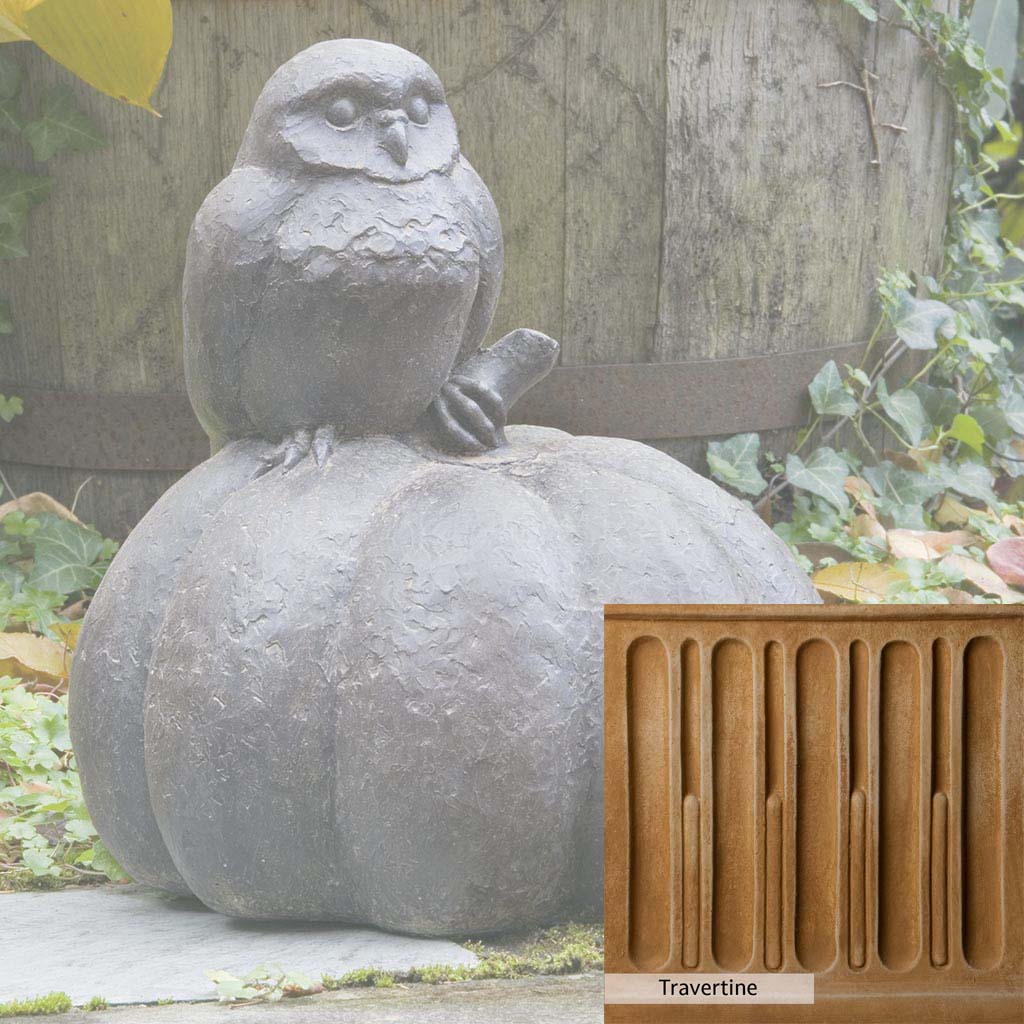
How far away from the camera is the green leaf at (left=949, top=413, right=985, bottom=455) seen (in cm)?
298

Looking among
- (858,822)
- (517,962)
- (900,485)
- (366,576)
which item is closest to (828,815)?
(858,822)

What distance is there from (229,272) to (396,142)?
23 cm

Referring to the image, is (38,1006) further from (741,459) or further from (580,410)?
(741,459)

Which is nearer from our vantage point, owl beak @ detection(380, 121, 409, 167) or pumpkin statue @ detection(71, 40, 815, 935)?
pumpkin statue @ detection(71, 40, 815, 935)

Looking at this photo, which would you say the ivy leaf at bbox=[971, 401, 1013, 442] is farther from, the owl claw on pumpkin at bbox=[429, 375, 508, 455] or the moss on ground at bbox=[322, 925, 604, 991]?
the moss on ground at bbox=[322, 925, 604, 991]

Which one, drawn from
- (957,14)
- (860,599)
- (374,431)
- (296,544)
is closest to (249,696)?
(296,544)

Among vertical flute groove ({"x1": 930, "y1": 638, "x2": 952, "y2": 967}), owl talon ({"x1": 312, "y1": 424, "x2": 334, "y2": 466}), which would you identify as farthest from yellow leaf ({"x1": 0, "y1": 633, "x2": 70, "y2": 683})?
vertical flute groove ({"x1": 930, "y1": 638, "x2": 952, "y2": 967})

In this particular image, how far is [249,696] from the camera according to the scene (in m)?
1.53

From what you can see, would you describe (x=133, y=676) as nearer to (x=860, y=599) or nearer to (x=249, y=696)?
(x=249, y=696)

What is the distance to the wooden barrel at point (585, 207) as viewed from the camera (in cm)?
253

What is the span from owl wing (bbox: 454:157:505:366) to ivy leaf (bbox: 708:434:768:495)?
3.28ft

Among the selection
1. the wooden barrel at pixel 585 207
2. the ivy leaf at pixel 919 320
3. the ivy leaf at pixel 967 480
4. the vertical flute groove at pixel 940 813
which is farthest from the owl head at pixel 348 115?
the ivy leaf at pixel 967 480

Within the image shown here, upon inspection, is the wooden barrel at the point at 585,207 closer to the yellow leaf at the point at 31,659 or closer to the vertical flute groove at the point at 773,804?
the yellow leaf at the point at 31,659

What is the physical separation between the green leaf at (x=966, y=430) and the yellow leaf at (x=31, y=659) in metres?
1.73
